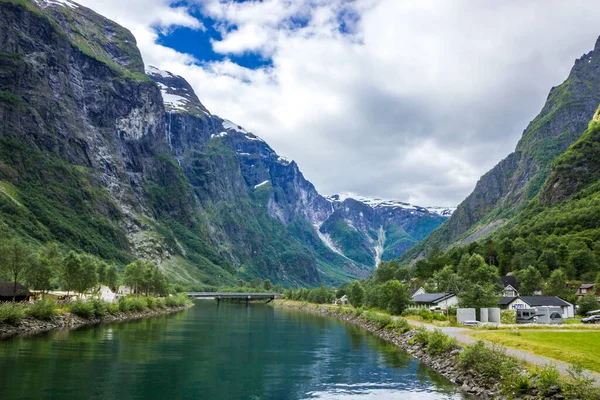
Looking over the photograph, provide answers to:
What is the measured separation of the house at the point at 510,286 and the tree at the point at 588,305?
15892mm

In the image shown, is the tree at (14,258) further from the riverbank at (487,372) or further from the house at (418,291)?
the house at (418,291)

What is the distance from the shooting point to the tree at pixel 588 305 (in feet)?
328

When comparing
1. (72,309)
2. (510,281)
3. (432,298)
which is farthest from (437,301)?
(72,309)

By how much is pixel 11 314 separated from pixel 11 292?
19.8m

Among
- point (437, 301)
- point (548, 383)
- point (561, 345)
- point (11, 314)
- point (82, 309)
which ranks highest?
point (11, 314)

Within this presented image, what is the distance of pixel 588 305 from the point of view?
3942 inches

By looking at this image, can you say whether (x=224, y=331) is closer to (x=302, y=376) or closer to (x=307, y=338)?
(x=307, y=338)

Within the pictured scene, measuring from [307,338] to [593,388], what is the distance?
197ft

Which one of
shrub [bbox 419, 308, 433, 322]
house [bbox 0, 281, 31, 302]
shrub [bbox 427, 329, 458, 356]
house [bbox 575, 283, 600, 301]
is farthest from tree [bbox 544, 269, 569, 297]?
house [bbox 0, 281, 31, 302]

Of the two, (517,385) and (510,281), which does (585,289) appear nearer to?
(510,281)

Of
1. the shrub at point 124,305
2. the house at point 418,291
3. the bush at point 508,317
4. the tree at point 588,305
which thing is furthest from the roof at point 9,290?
the tree at point 588,305

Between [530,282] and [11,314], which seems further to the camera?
[530,282]

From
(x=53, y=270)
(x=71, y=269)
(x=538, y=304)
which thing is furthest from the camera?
(x=71, y=269)

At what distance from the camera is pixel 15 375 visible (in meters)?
41.9
